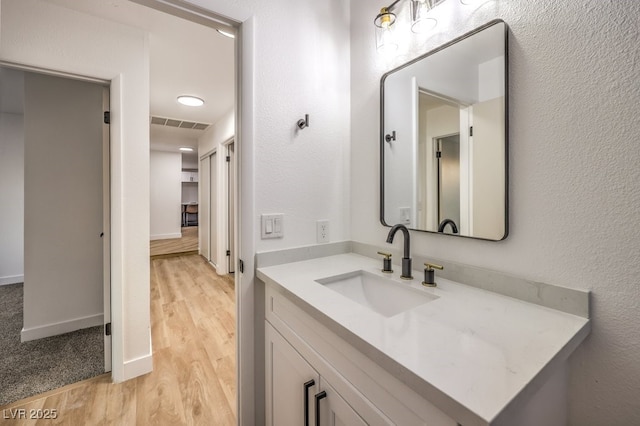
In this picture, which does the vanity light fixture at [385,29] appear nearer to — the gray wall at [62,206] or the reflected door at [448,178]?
the reflected door at [448,178]

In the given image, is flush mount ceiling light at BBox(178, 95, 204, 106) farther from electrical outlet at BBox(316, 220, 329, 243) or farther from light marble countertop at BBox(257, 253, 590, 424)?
light marble countertop at BBox(257, 253, 590, 424)

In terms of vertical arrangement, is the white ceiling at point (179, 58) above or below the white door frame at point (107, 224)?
above

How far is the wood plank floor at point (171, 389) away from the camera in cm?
149

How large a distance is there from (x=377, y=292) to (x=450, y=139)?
0.71 m

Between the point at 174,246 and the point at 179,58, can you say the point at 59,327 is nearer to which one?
the point at 179,58

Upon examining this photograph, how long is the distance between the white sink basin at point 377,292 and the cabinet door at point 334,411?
0.39 metres

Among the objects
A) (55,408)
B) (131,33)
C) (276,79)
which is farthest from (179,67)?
(55,408)

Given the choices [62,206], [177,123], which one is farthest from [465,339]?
[177,123]

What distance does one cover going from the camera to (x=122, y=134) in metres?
1.72

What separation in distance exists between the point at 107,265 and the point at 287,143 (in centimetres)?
163

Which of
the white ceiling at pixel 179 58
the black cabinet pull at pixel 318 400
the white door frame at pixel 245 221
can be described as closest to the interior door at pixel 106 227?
the white ceiling at pixel 179 58

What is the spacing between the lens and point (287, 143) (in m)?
1.30

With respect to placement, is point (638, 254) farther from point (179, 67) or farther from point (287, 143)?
point (179, 67)

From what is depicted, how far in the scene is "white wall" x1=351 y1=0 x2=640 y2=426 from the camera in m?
0.68
